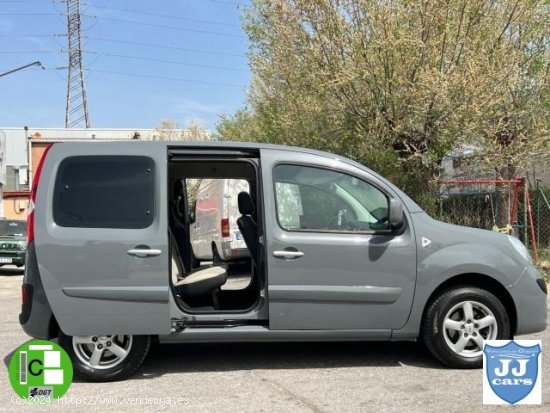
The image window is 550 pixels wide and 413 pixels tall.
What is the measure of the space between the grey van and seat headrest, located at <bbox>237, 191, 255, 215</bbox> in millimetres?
575

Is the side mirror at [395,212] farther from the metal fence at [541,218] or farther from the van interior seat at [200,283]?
the metal fence at [541,218]

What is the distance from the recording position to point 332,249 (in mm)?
4992

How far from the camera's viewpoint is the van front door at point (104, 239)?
15.6ft

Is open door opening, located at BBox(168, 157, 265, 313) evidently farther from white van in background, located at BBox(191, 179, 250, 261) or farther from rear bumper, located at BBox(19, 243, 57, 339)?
white van in background, located at BBox(191, 179, 250, 261)

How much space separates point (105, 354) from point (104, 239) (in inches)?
39.1

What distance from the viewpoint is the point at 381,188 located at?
523cm

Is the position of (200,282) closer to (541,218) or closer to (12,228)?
(541,218)

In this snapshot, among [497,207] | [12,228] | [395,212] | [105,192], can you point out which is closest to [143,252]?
[105,192]

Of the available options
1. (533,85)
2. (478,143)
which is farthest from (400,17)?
(533,85)

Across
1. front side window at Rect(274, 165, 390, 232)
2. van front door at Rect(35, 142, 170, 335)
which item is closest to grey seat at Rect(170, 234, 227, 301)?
van front door at Rect(35, 142, 170, 335)

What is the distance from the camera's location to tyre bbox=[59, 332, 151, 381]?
15.9ft

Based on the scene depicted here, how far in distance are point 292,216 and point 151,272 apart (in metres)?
1.30

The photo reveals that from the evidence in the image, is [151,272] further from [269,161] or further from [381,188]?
[381,188]

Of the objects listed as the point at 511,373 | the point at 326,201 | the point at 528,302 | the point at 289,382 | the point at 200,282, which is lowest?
the point at 289,382
